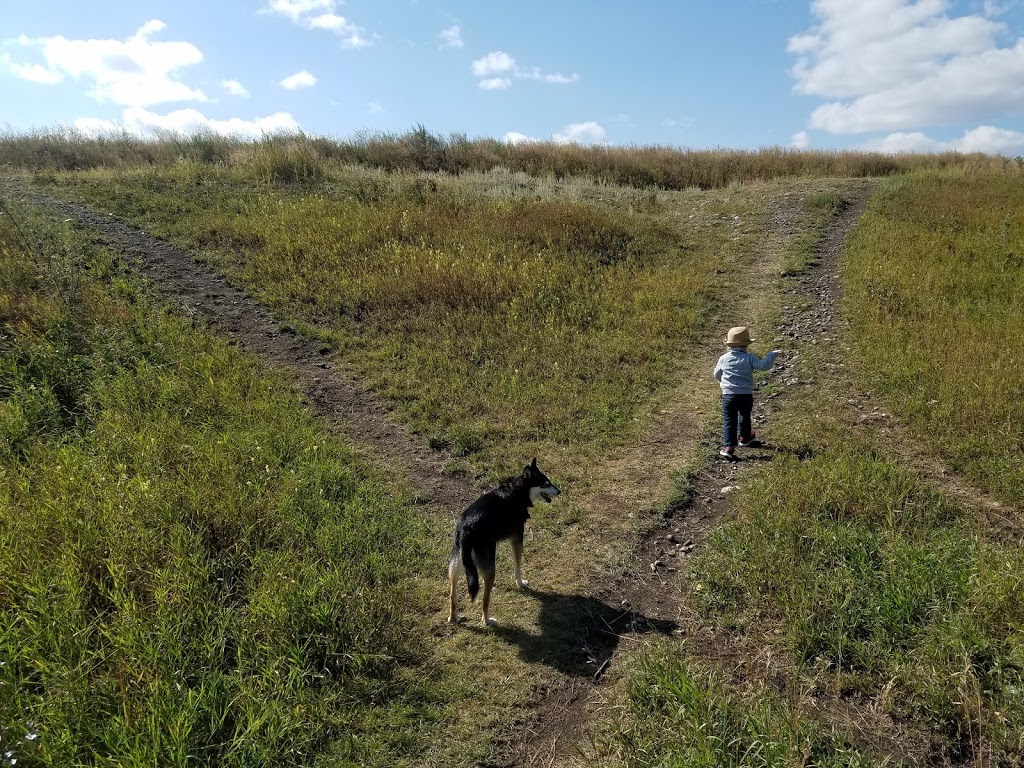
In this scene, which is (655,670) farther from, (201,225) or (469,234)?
(201,225)

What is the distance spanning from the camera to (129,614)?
146 inches

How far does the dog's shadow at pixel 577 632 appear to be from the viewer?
13.4 ft

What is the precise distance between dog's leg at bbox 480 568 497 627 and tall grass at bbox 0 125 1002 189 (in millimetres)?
18095

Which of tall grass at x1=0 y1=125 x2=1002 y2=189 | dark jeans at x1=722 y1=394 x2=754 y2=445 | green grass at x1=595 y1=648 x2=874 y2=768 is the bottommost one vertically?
green grass at x1=595 y1=648 x2=874 y2=768

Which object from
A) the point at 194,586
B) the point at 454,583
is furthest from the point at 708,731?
the point at 194,586

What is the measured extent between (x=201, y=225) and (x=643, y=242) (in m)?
10.2

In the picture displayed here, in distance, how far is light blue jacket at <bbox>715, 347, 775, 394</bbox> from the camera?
693cm

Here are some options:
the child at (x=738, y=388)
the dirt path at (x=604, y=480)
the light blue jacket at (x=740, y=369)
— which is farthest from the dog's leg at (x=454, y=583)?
the light blue jacket at (x=740, y=369)

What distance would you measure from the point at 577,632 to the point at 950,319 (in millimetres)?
8759

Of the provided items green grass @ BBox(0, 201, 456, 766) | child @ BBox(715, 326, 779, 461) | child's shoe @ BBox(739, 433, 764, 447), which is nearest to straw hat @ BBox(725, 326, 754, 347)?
child @ BBox(715, 326, 779, 461)

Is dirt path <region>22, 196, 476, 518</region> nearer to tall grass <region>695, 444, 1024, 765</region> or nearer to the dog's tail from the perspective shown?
the dog's tail

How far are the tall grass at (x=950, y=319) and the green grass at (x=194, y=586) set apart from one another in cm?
571

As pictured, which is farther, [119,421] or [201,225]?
[201,225]

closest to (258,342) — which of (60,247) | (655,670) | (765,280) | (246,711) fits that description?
(60,247)
